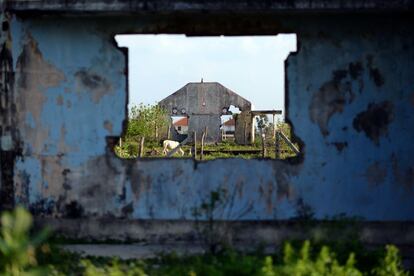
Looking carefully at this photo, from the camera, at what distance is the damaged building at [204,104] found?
126ft

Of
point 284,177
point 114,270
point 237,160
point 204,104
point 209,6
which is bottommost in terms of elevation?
point 114,270

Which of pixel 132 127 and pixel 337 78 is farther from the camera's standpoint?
pixel 132 127

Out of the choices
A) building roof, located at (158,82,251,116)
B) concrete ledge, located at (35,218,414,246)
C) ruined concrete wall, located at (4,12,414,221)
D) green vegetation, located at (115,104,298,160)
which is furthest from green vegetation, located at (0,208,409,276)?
building roof, located at (158,82,251,116)

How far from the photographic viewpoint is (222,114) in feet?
127

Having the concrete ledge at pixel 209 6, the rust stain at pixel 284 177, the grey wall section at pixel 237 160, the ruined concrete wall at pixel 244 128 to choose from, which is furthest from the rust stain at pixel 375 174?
the ruined concrete wall at pixel 244 128

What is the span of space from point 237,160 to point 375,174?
1598mm

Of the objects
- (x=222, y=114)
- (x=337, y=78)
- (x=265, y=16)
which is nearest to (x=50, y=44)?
(x=265, y=16)

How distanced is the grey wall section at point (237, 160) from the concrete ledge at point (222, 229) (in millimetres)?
86

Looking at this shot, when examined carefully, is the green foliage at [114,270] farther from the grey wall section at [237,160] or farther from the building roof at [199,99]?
the building roof at [199,99]

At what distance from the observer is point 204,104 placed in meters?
39.4

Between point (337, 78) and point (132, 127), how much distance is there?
77.2ft

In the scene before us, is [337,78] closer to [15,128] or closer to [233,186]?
[233,186]

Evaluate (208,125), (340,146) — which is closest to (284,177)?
(340,146)

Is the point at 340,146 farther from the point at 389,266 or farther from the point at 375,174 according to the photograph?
the point at 389,266
